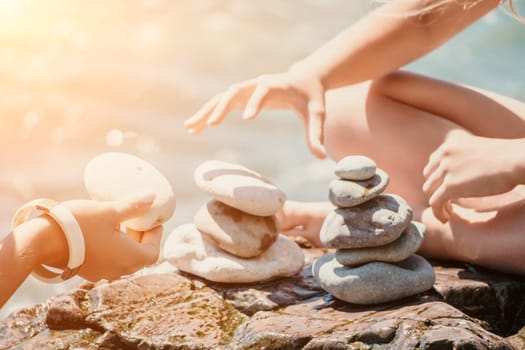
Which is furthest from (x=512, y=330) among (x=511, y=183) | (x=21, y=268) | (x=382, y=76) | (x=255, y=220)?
(x=21, y=268)

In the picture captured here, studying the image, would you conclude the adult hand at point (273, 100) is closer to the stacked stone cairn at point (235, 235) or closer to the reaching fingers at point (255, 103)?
the reaching fingers at point (255, 103)

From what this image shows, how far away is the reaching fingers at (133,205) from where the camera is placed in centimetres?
256

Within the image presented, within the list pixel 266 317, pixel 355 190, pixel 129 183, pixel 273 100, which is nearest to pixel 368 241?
pixel 355 190

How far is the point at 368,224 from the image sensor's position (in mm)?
2402

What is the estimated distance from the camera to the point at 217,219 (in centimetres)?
Result: 284

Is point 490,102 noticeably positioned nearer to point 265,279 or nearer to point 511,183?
point 511,183

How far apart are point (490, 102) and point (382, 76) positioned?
0.53 m

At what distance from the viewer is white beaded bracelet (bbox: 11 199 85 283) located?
232 cm

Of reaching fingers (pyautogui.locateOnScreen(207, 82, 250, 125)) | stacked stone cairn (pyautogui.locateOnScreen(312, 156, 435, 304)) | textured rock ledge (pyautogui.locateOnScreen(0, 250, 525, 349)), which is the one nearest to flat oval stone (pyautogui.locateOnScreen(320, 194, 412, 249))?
stacked stone cairn (pyautogui.locateOnScreen(312, 156, 435, 304))

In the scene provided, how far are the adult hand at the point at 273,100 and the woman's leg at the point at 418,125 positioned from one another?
37 centimetres

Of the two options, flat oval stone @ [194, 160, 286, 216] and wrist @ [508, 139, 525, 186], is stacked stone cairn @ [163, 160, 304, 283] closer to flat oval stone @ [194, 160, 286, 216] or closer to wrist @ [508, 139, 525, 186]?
flat oval stone @ [194, 160, 286, 216]

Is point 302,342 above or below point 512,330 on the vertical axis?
above

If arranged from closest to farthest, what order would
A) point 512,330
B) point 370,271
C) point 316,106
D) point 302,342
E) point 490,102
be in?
1. point 302,342
2. point 370,271
3. point 512,330
4. point 316,106
5. point 490,102

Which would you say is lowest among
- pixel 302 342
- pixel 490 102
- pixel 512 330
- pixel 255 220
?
pixel 512 330
